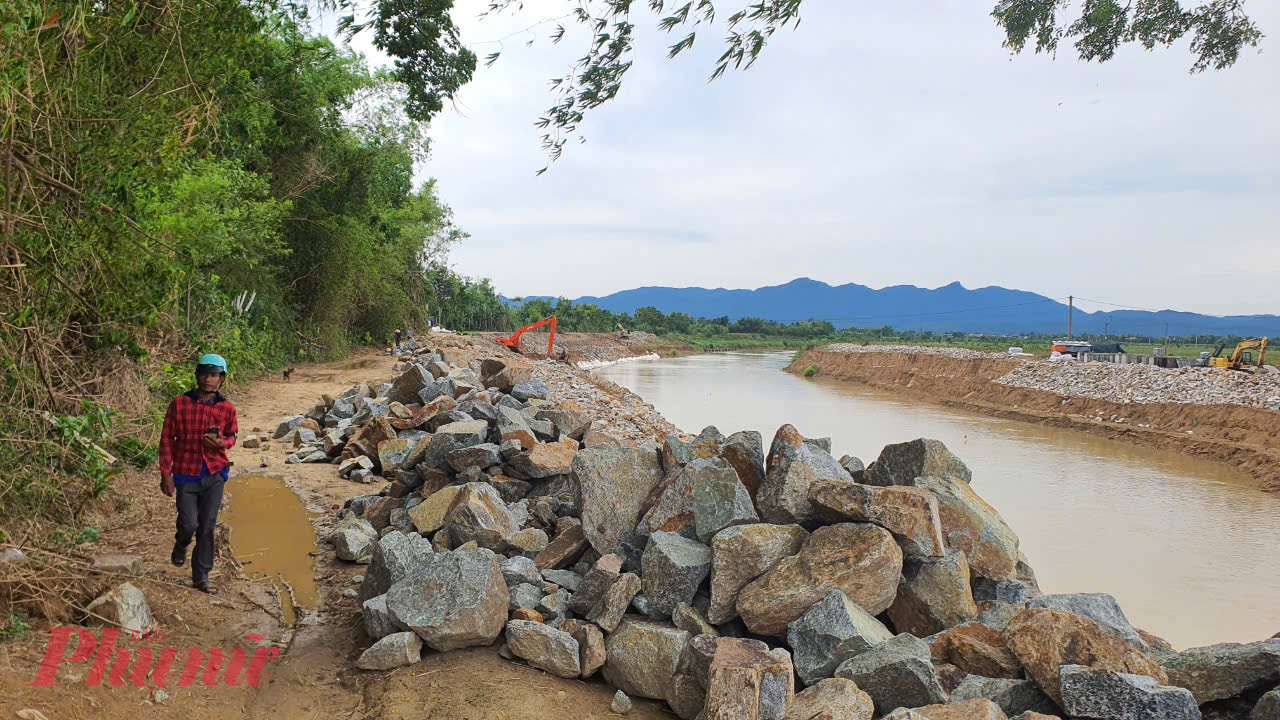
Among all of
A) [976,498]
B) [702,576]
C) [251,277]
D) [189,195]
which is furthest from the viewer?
[251,277]

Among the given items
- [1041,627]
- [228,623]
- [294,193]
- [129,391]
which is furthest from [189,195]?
[1041,627]

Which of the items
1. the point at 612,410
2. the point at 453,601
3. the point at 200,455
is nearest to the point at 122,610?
the point at 200,455

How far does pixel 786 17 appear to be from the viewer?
12.2 feet

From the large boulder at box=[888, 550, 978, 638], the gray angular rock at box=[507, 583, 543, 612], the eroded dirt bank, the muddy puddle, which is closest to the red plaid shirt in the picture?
the muddy puddle

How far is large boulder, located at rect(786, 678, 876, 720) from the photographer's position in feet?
10.1

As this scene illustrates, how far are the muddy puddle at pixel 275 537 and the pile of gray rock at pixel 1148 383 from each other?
21994mm

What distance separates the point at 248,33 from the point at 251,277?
1186cm

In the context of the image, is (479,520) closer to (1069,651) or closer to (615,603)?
(615,603)

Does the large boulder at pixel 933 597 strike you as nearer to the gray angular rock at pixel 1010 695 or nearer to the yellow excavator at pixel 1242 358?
the gray angular rock at pixel 1010 695

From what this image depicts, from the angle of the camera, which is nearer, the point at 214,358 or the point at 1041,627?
the point at 1041,627

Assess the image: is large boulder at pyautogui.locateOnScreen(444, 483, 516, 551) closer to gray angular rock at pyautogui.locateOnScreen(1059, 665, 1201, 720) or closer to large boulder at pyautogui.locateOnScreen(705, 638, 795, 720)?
large boulder at pyautogui.locateOnScreen(705, 638, 795, 720)

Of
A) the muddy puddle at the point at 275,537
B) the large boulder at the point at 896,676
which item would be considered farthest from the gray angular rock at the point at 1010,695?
the muddy puddle at the point at 275,537

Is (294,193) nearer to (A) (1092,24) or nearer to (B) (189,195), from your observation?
(B) (189,195)

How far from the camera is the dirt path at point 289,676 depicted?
119 inches
